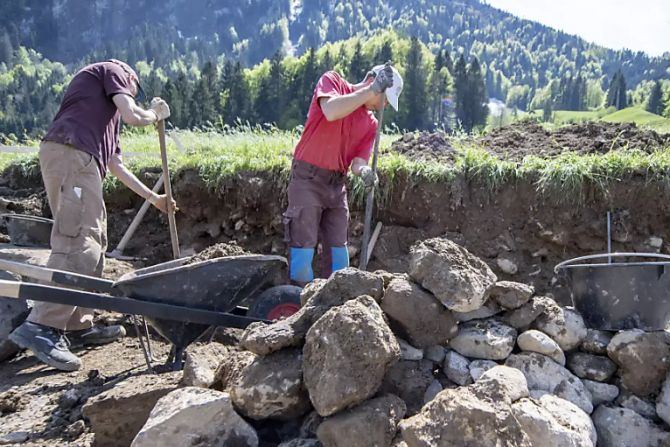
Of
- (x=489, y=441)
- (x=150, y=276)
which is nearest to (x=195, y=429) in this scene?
(x=150, y=276)

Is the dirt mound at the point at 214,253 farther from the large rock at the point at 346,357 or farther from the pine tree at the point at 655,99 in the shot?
the pine tree at the point at 655,99

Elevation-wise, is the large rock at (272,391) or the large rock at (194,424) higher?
the large rock at (272,391)

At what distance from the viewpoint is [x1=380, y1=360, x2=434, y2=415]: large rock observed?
222cm

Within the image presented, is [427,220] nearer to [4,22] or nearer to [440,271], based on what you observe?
[440,271]

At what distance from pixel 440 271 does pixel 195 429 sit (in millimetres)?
1229

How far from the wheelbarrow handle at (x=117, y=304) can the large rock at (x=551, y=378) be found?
149 cm

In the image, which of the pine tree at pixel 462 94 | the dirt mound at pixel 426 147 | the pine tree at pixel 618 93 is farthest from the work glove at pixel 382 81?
the pine tree at pixel 618 93

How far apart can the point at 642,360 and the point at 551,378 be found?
414 millimetres

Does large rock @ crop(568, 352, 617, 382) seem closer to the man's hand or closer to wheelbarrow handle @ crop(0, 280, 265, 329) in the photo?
wheelbarrow handle @ crop(0, 280, 265, 329)

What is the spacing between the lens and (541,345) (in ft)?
7.89

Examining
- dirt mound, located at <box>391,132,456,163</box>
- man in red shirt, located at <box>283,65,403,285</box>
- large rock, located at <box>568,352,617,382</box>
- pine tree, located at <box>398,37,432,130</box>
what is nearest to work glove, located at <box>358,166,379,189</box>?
man in red shirt, located at <box>283,65,403,285</box>

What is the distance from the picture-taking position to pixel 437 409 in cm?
185

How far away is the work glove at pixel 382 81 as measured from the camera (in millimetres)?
3414

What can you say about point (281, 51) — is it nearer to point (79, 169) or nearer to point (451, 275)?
point (79, 169)
